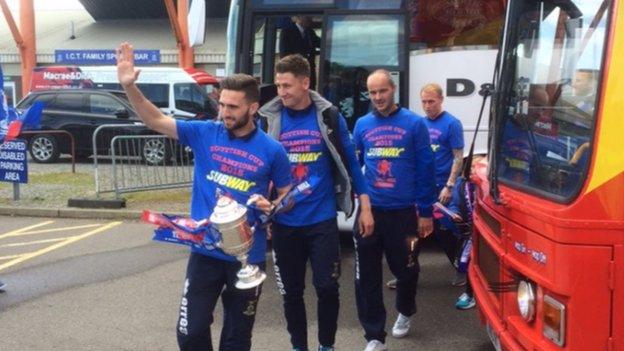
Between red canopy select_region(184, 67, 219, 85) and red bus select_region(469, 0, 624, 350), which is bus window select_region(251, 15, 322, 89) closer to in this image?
red bus select_region(469, 0, 624, 350)

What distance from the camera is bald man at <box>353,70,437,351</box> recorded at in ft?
16.6

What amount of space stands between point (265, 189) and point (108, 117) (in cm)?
1531

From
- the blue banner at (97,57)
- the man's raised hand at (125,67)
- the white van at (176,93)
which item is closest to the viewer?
the man's raised hand at (125,67)

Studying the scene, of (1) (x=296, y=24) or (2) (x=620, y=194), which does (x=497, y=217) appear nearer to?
(2) (x=620, y=194)

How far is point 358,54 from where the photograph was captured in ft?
26.3

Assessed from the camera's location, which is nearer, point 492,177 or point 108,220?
point 492,177

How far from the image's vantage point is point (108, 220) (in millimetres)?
11031

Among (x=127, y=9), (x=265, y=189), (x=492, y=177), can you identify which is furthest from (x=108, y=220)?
(x=127, y=9)

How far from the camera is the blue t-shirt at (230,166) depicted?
12.7 feet

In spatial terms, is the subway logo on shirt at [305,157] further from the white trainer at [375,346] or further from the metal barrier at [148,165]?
the metal barrier at [148,165]

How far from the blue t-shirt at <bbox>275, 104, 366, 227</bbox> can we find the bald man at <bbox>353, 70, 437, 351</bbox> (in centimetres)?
51

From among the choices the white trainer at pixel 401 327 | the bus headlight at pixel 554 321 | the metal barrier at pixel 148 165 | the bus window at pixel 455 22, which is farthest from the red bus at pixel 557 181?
the metal barrier at pixel 148 165

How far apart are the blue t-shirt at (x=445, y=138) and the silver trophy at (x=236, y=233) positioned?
10.3 ft


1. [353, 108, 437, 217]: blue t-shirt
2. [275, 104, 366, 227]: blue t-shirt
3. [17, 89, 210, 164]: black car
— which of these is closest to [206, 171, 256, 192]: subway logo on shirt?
[275, 104, 366, 227]: blue t-shirt
